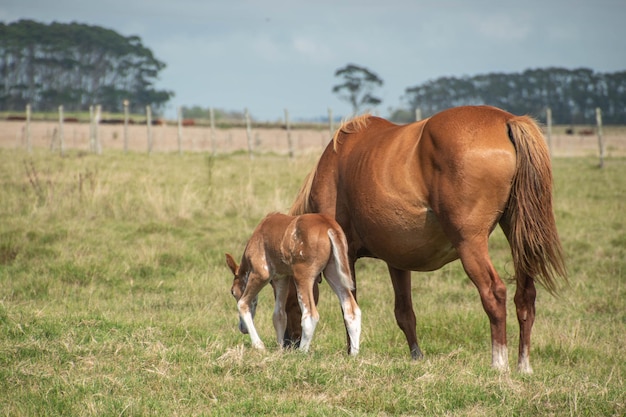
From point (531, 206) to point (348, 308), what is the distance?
143 centimetres

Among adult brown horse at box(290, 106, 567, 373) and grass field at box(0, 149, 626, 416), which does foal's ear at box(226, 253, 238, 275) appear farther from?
adult brown horse at box(290, 106, 567, 373)

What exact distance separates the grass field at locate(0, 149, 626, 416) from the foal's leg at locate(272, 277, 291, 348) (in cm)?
35

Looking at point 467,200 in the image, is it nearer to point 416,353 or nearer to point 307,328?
point 307,328

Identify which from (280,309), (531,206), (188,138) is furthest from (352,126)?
(188,138)

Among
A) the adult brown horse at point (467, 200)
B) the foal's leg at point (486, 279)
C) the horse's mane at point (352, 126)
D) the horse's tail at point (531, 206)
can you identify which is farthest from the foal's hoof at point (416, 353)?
the horse's mane at point (352, 126)

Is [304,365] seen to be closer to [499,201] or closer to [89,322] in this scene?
[499,201]

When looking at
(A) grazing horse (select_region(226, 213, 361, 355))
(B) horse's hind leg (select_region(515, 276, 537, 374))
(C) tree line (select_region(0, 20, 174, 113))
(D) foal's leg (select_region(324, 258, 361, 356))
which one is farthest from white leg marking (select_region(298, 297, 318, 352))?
(C) tree line (select_region(0, 20, 174, 113))

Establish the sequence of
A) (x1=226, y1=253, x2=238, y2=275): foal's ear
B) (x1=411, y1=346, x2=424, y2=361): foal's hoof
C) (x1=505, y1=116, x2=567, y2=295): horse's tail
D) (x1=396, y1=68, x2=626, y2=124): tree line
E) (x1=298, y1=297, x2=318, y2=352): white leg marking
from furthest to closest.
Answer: (x1=396, y1=68, x2=626, y2=124): tree line < (x1=226, y1=253, x2=238, y2=275): foal's ear < (x1=411, y1=346, x2=424, y2=361): foal's hoof < (x1=298, y1=297, x2=318, y2=352): white leg marking < (x1=505, y1=116, x2=567, y2=295): horse's tail

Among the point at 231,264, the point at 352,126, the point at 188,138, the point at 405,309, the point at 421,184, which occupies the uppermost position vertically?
the point at 188,138

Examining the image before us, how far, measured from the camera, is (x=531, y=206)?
196 inches

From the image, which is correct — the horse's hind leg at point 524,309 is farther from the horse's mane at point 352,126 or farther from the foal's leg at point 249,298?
the foal's leg at point 249,298

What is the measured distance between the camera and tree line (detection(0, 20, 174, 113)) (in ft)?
216

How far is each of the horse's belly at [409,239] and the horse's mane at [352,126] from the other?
84 cm

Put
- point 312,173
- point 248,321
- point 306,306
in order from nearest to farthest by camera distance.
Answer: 1. point 306,306
2. point 248,321
3. point 312,173
